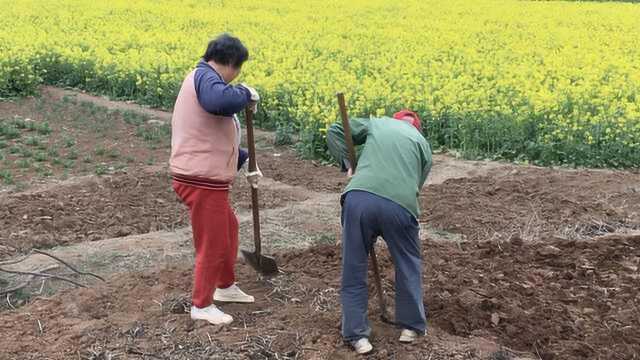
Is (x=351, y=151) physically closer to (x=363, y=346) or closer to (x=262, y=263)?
(x=363, y=346)

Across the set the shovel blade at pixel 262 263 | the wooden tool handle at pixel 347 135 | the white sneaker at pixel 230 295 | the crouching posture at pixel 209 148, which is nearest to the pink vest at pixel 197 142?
the crouching posture at pixel 209 148

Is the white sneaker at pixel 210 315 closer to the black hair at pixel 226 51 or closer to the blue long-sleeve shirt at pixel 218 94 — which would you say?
the blue long-sleeve shirt at pixel 218 94

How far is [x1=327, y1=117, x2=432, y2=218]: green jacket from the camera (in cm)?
428

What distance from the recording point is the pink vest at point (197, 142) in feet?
14.7

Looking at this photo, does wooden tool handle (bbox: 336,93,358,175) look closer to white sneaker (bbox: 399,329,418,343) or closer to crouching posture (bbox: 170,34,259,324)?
crouching posture (bbox: 170,34,259,324)

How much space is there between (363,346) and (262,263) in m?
1.35

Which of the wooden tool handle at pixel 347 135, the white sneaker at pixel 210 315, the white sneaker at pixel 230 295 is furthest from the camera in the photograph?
the white sneaker at pixel 230 295

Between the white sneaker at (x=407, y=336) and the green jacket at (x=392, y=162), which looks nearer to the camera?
the green jacket at (x=392, y=162)

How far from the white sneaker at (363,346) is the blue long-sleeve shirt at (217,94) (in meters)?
1.44

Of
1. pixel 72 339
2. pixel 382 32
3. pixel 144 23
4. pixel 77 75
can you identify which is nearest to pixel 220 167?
pixel 72 339

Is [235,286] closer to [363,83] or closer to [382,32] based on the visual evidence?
[363,83]

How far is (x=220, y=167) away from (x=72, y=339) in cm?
133

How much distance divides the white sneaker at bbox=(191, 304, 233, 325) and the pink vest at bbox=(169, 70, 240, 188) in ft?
2.55

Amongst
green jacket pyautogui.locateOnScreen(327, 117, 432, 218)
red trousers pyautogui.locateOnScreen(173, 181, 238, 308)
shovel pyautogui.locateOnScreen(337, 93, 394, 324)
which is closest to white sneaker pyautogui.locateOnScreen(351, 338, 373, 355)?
shovel pyautogui.locateOnScreen(337, 93, 394, 324)
